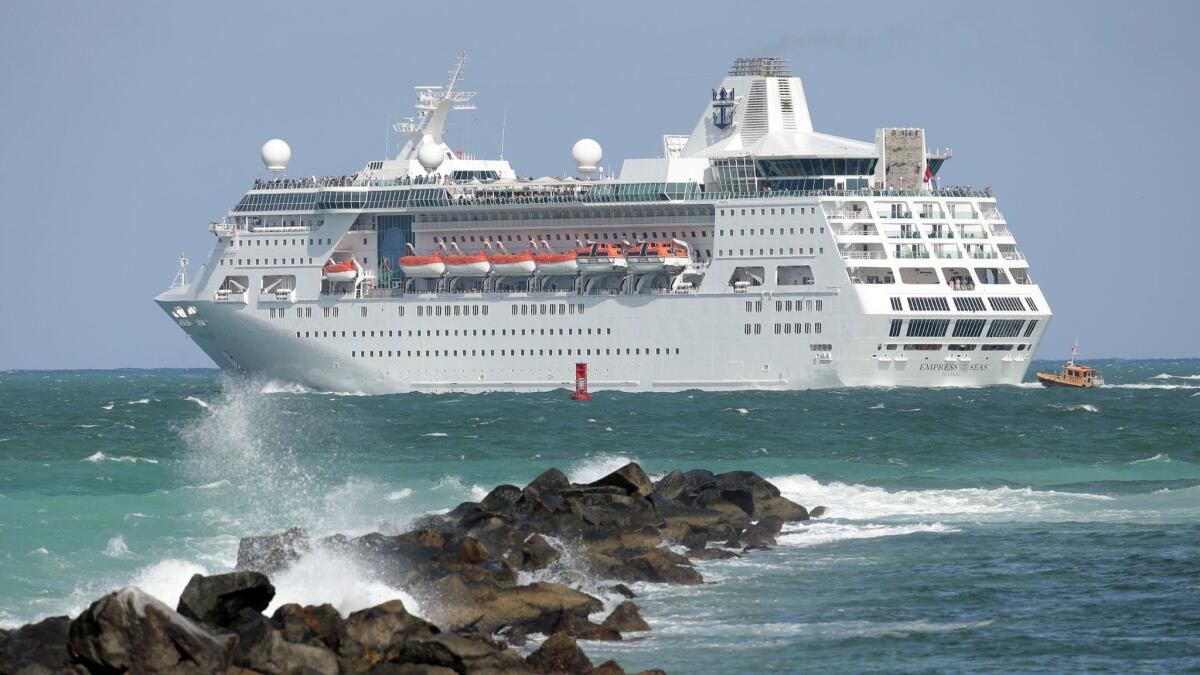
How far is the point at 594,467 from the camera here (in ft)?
128

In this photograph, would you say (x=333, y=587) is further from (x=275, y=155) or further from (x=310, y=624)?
(x=275, y=155)

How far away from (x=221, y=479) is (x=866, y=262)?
1282 inches

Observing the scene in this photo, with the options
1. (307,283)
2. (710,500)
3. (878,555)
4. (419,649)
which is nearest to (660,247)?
(307,283)

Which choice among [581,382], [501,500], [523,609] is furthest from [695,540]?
[581,382]

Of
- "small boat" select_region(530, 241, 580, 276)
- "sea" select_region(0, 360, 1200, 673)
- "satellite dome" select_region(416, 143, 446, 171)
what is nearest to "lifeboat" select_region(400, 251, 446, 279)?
"small boat" select_region(530, 241, 580, 276)

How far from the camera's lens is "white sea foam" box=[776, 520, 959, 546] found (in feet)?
96.8

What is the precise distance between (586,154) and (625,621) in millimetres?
53937

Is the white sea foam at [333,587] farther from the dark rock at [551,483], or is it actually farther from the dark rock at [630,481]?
the dark rock at [630,481]

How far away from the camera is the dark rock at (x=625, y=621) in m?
21.0

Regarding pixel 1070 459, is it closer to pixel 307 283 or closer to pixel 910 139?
pixel 910 139

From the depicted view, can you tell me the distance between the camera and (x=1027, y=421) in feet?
177

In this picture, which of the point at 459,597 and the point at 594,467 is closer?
the point at 459,597

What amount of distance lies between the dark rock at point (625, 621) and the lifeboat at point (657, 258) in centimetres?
4733

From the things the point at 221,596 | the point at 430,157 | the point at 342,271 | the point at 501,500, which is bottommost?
the point at 221,596
